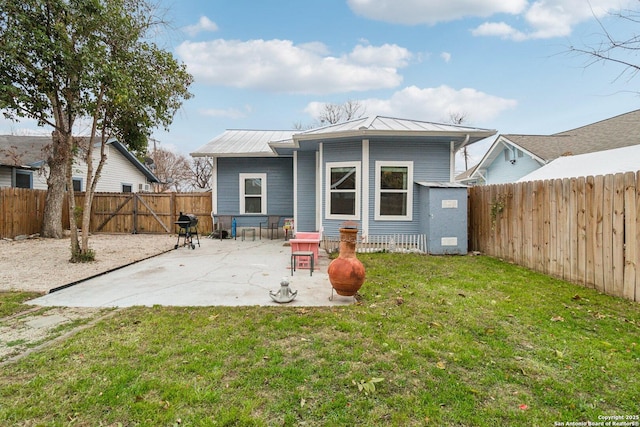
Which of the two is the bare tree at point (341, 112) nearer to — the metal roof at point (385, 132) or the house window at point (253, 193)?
the house window at point (253, 193)

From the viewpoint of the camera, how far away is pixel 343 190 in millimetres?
8664

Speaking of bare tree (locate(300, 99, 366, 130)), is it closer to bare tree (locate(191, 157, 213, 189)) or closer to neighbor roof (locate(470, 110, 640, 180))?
bare tree (locate(191, 157, 213, 189))

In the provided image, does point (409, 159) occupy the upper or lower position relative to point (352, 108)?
lower

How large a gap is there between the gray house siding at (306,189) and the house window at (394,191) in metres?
2.77

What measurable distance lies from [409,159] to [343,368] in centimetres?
695

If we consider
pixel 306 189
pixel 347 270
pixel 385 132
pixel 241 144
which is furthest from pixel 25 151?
pixel 347 270

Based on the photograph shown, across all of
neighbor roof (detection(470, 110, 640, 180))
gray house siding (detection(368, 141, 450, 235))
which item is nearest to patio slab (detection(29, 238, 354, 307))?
gray house siding (detection(368, 141, 450, 235))

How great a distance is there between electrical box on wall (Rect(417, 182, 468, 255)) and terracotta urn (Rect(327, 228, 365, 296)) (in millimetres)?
4268

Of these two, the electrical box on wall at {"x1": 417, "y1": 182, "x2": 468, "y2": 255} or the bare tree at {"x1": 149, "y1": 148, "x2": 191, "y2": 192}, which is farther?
the bare tree at {"x1": 149, "y1": 148, "x2": 191, "y2": 192}

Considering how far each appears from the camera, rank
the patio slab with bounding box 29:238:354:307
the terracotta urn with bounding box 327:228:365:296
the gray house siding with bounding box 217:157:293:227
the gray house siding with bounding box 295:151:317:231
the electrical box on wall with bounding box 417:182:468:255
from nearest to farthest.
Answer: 1. the terracotta urn with bounding box 327:228:365:296
2. the patio slab with bounding box 29:238:354:307
3. the electrical box on wall with bounding box 417:182:468:255
4. the gray house siding with bounding box 295:151:317:231
5. the gray house siding with bounding box 217:157:293:227

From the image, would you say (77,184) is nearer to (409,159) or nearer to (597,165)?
(409,159)

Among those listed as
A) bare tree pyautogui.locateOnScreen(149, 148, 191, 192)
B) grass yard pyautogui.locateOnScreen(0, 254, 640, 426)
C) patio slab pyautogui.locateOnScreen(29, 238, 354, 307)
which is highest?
bare tree pyautogui.locateOnScreen(149, 148, 191, 192)

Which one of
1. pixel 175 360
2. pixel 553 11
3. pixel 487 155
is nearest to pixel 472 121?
pixel 487 155

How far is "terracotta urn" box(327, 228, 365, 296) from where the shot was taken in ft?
13.3
